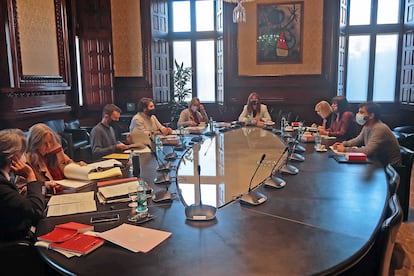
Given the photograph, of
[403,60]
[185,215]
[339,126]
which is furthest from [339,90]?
[185,215]

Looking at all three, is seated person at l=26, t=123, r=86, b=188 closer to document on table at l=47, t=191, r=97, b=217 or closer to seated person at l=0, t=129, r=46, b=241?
document on table at l=47, t=191, r=97, b=217

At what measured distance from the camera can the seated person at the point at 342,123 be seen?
4.32 meters

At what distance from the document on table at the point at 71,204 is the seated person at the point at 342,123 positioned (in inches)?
120

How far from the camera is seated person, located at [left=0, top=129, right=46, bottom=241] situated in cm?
168

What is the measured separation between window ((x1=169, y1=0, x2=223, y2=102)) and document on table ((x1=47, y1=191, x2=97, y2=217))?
225 inches

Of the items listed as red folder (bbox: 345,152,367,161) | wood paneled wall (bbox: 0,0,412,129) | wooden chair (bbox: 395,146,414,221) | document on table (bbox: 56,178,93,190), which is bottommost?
wooden chair (bbox: 395,146,414,221)

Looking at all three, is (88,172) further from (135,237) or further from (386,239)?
(386,239)

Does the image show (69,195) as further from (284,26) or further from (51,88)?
(284,26)

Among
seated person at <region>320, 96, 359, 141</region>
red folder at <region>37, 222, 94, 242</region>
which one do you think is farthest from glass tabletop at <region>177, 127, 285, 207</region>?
seated person at <region>320, 96, 359, 141</region>

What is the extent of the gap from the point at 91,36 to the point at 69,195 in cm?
534

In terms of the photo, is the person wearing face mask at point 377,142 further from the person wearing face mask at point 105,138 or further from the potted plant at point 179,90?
the potted plant at point 179,90

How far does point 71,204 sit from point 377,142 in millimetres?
2508

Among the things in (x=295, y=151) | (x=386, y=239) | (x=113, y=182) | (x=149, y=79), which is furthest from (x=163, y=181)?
(x=149, y=79)

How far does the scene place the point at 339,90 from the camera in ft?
22.9
